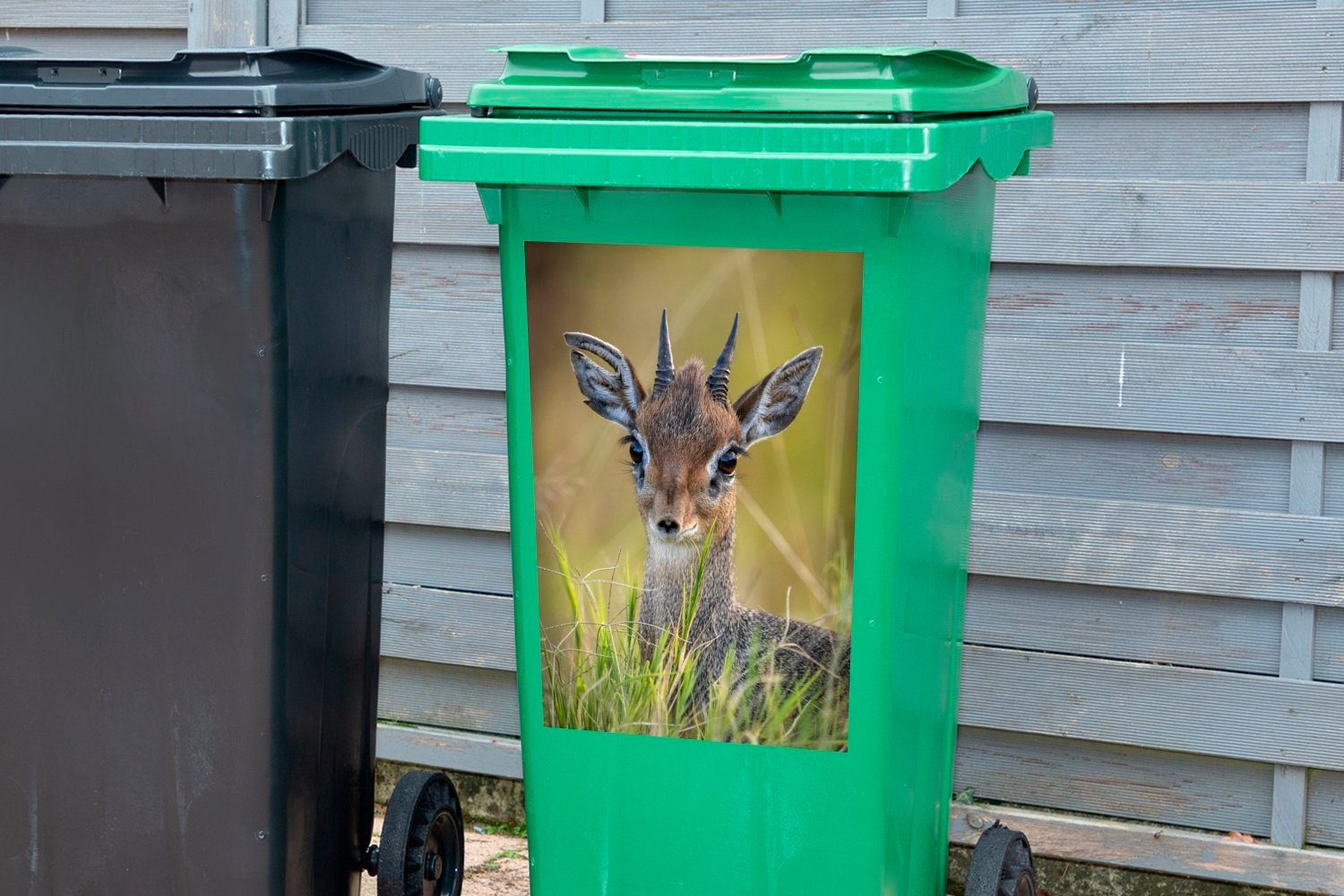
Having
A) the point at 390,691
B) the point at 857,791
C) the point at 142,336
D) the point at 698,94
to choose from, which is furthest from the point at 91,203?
the point at 390,691

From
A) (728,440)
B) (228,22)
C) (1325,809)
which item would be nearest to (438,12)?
(228,22)

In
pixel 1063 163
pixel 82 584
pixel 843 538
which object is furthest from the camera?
pixel 1063 163

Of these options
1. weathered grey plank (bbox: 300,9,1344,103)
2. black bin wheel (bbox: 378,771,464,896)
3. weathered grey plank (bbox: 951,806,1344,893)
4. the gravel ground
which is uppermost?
weathered grey plank (bbox: 300,9,1344,103)

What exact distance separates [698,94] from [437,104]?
0.81 m

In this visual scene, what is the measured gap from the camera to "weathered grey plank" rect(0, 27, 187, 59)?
337 cm

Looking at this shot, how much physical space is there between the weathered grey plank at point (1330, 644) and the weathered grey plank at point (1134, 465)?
0.80 feet

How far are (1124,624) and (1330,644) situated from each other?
40cm

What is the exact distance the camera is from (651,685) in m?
2.24

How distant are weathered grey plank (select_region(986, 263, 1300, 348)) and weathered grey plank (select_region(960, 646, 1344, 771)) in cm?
69

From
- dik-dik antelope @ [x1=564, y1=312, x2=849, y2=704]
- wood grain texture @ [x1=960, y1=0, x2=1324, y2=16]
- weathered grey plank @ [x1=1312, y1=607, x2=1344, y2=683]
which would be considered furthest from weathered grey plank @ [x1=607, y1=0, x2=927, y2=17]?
weathered grey plank @ [x1=1312, y1=607, x2=1344, y2=683]

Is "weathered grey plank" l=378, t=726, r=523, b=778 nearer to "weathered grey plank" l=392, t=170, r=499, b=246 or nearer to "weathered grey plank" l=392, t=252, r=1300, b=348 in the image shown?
"weathered grey plank" l=392, t=170, r=499, b=246

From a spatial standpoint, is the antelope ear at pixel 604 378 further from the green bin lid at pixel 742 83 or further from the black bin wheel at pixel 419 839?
the black bin wheel at pixel 419 839

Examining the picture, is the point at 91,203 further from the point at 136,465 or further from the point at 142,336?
the point at 136,465

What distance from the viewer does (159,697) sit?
7.45 feet
